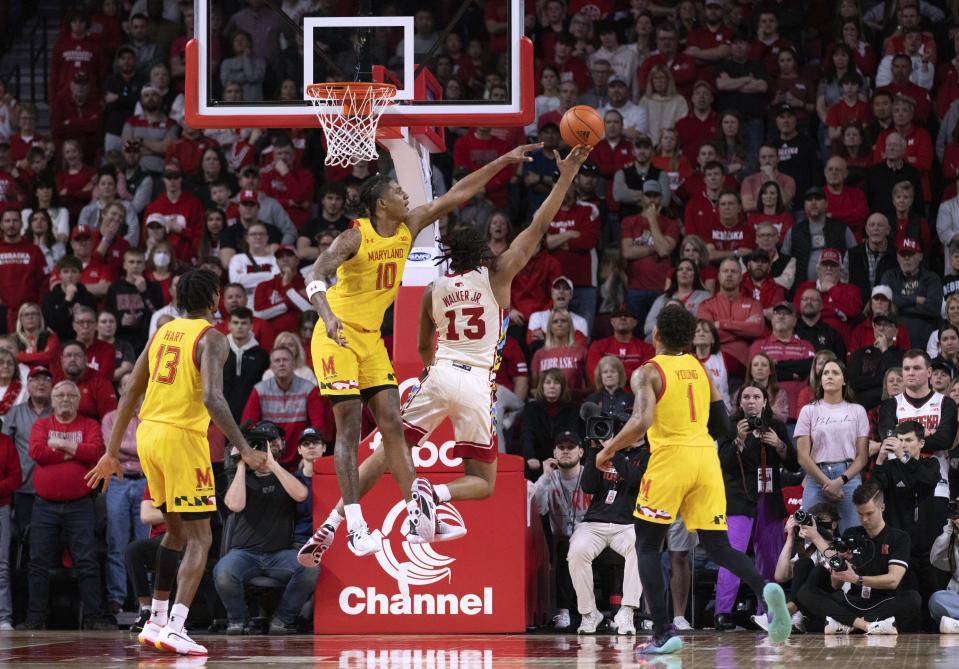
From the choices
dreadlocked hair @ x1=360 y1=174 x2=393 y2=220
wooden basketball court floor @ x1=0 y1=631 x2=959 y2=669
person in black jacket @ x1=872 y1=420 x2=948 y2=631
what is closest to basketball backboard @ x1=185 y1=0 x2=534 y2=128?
dreadlocked hair @ x1=360 y1=174 x2=393 y2=220

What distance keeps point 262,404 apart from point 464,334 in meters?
4.09

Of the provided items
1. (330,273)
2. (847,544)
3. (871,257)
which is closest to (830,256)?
(871,257)

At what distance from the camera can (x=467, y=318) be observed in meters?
8.91

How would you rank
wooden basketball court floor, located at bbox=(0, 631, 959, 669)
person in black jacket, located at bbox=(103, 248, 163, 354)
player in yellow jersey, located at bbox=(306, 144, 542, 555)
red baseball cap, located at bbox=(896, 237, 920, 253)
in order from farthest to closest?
1. person in black jacket, located at bbox=(103, 248, 163, 354)
2. red baseball cap, located at bbox=(896, 237, 920, 253)
3. player in yellow jersey, located at bbox=(306, 144, 542, 555)
4. wooden basketball court floor, located at bbox=(0, 631, 959, 669)

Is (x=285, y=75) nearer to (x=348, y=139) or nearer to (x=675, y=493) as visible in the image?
(x=348, y=139)

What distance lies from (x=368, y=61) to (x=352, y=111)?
465mm

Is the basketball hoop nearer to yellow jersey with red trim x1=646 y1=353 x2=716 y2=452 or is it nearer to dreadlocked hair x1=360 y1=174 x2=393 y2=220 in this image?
dreadlocked hair x1=360 y1=174 x2=393 y2=220

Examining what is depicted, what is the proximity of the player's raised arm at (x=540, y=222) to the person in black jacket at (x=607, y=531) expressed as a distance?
2690mm

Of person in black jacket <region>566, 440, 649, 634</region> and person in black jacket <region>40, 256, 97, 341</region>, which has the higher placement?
person in black jacket <region>40, 256, 97, 341</region>

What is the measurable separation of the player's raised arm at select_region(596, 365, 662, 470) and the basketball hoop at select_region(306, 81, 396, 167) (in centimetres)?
247

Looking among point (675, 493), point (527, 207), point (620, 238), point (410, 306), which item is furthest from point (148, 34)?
point (675, 493)

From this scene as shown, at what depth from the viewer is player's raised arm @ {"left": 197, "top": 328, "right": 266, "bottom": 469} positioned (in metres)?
8.09

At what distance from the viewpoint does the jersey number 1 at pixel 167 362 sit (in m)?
8.41

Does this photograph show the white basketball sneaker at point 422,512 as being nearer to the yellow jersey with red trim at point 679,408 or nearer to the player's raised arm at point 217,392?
the player's raised arm at point 217,392
